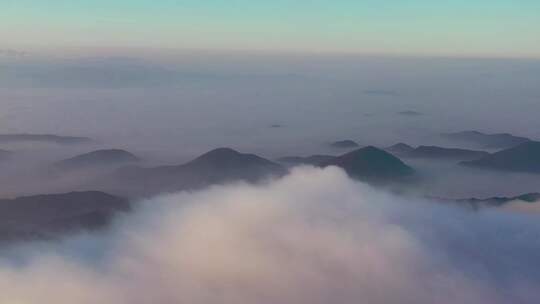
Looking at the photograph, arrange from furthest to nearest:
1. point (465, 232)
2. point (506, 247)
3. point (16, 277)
Answer: point (465, 232) → point (506, 247) → point (16, 277)

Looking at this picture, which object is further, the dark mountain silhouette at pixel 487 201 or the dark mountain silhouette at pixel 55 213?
the dark mountain silhouette at pixel 487 201

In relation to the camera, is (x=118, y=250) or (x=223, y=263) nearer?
(x=223, y=263)

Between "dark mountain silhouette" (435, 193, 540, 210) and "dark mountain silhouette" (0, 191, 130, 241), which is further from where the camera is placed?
"dark mountain silhouette" (435, 193, 540, 210)

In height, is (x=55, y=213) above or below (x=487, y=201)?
below

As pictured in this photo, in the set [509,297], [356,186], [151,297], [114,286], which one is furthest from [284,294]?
[356,186]

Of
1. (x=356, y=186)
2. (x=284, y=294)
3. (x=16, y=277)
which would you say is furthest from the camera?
(x=356, y=186)

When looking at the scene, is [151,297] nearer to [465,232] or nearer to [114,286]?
[114,286]

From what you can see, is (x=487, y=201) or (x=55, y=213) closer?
(x=55, y=213)
